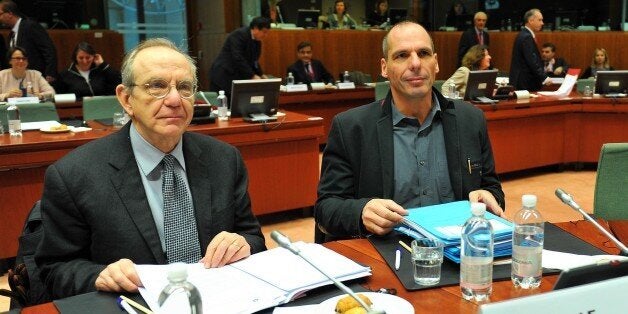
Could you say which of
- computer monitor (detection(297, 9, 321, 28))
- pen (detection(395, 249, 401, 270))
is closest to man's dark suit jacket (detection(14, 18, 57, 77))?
computer monitor (detection(297, 9, 321, 28))

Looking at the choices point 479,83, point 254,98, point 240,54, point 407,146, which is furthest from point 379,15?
point 407,146

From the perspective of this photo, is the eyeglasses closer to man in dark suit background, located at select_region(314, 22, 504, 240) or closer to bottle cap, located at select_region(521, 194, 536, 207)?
man in dark suit background, located at select_region(314, 22, 504, 240)

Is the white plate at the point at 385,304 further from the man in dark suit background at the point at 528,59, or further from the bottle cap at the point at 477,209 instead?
the man in dark suit background at the point at 528,59

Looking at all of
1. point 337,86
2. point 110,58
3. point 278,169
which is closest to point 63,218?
point 278,169

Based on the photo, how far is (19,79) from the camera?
5.93 meters

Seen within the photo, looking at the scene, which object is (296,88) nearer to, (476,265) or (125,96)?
(125,96)

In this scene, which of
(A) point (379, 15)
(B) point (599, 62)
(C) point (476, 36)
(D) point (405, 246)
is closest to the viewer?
(D) point (405, 246)

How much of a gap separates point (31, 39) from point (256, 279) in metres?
6.10

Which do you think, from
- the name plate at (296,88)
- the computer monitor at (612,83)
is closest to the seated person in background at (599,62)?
the computer monitor at (612,83)

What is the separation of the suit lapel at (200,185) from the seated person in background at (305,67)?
20.3ft

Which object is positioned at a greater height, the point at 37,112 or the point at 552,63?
the point at 552,63

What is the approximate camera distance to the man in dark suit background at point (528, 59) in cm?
712

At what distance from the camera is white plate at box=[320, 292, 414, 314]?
4.13ft

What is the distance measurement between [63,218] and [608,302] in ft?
4.36
